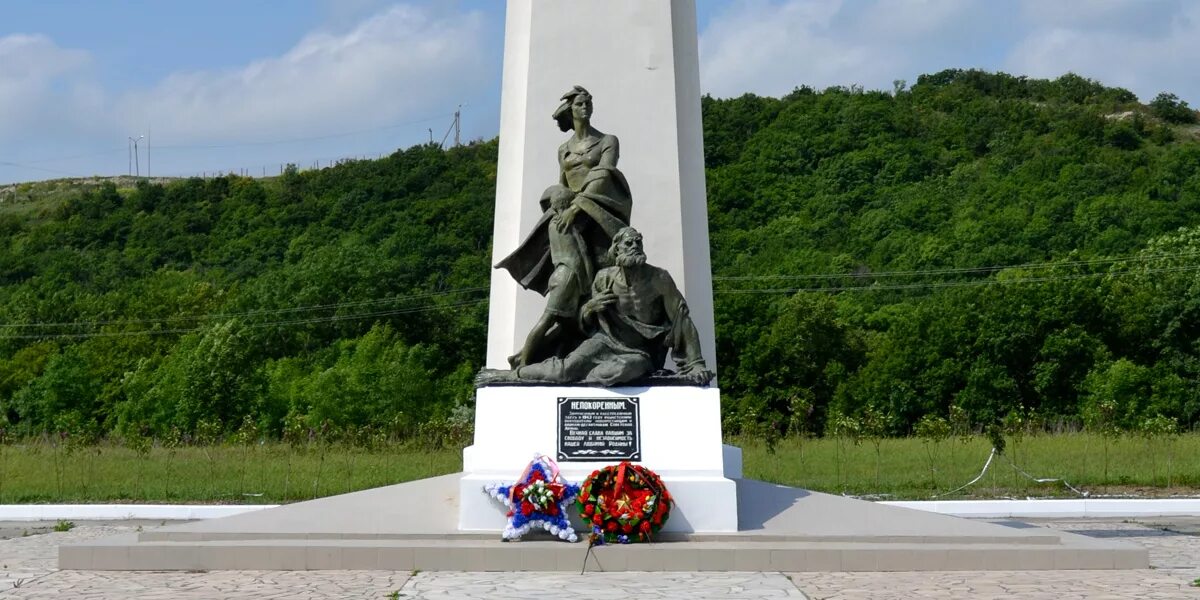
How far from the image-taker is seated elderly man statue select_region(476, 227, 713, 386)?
1003 cm

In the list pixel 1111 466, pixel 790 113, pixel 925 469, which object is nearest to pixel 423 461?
pixel 925 469

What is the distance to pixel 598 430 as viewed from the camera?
391 inches

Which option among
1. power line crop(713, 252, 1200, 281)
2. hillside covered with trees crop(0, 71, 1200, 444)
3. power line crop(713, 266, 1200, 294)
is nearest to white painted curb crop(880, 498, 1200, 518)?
hillside covered with trees crop(0, 71, 1200, 444)

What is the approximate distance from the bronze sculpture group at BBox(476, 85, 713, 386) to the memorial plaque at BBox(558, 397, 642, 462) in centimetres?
17

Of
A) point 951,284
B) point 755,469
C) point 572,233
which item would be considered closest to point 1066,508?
point 755,469

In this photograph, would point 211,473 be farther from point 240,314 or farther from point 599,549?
point 240,314

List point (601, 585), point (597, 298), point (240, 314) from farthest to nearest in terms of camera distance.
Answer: point (240, 314) < point (597, 298) < point (601, 585)

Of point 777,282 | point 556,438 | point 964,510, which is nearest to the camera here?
point 556,438

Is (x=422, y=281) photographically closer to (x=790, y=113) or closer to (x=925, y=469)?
(x=790, y=113)

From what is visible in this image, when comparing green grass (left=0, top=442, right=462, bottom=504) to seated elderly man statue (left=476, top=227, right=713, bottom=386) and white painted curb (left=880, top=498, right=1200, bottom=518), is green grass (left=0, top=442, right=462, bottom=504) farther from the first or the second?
seated elderly man statue (left=476, top=227, right=713, bottom=386)

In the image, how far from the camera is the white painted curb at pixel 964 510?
14.9 meters

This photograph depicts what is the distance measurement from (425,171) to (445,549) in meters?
41.8

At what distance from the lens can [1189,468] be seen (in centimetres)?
1844

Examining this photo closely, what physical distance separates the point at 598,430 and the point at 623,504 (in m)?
0.79
